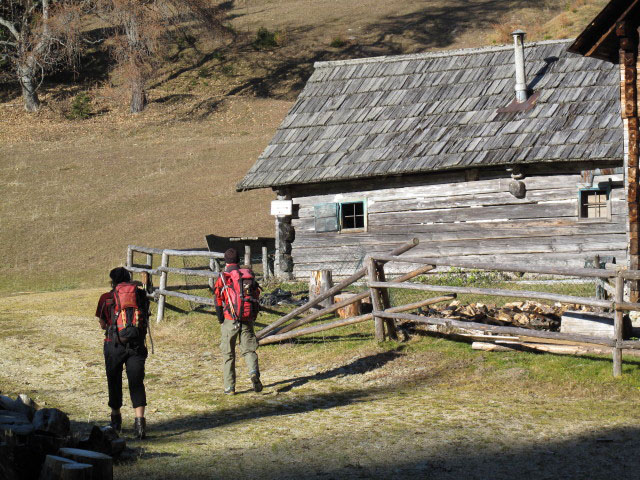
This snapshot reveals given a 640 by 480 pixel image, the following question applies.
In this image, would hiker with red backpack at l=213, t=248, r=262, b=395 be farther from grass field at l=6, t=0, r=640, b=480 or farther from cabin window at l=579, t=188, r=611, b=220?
cabin window at l=579, t=188, r=611, b=220

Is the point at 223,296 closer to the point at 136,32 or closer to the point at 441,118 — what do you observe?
the point at 441,118

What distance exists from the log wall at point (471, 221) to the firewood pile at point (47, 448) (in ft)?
39.9

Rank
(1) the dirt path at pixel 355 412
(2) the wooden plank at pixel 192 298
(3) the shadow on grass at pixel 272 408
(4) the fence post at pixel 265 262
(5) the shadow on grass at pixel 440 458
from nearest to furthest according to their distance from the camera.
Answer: (5) the shadow on grass at pixel 440 458, (1) the dirt path at pixel 355 412, (3) the shadow on grass at pixel 272 408, (2) the wooden plank at pixel 192 298, (4) the fence post at pixel 265 262

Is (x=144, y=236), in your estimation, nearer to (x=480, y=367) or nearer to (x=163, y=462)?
(x=480, y=367)

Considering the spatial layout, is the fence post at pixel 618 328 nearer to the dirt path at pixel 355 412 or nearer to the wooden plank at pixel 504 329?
the wooden plank at pixel 504 329

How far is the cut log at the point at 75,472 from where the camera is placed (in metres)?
5.44

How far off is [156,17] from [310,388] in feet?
122

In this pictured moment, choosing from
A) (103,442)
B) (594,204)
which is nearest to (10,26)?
(594,204)

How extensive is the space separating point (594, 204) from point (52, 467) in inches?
544

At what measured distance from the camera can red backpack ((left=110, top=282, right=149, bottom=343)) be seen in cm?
833

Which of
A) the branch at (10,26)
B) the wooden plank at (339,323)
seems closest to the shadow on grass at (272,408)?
the wooden plank at (339,323)

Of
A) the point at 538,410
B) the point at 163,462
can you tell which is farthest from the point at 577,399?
the point at 163,462

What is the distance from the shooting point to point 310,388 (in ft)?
34.1

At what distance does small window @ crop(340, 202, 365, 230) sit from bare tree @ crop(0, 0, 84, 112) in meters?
27.7
